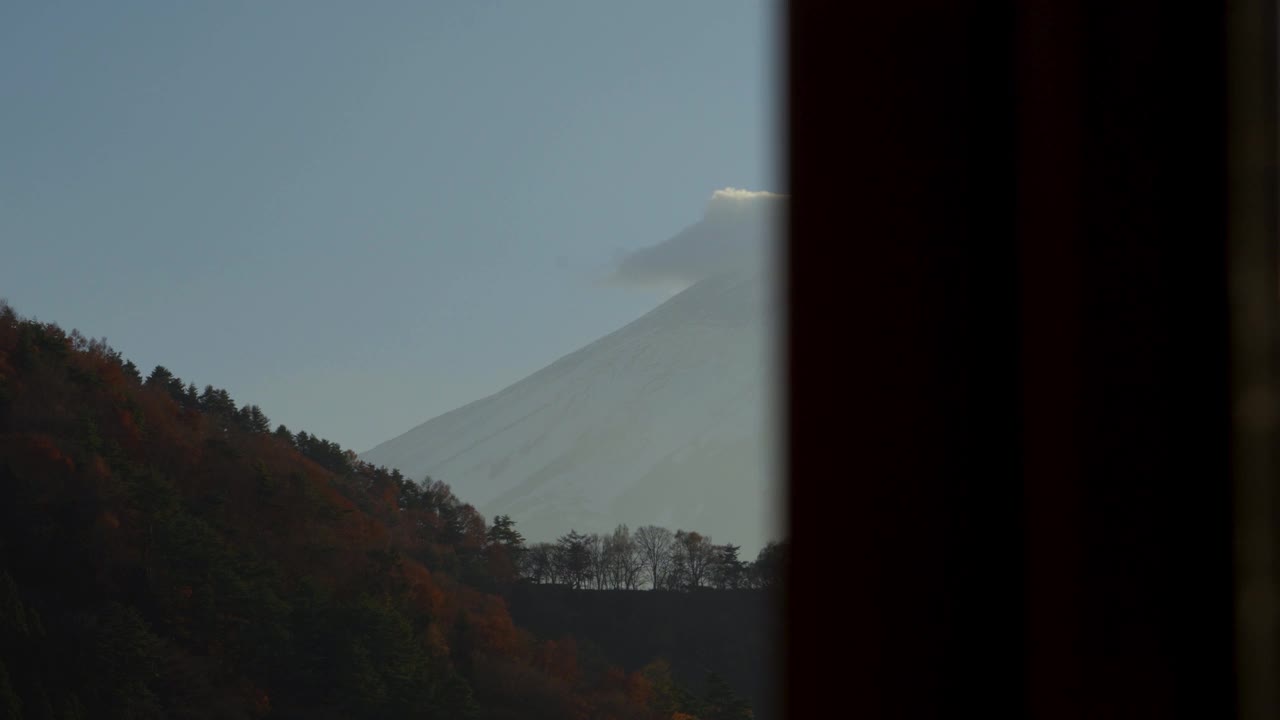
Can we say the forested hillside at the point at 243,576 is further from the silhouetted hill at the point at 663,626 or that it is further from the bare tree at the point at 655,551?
the silhouetted hill at the point at 663,626

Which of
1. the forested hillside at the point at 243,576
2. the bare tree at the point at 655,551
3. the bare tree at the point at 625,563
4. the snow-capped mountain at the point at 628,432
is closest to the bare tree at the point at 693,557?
the forested hillside at the point at 243,576

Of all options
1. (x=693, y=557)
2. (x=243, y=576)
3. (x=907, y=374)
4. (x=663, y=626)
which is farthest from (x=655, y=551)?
(x=907, y=374)

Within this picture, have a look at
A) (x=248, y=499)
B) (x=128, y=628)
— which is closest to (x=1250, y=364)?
(x=128, y=628)

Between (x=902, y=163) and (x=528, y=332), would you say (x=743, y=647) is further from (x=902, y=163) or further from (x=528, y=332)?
(x=528, y=332)

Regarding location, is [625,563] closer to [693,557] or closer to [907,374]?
[693,557]

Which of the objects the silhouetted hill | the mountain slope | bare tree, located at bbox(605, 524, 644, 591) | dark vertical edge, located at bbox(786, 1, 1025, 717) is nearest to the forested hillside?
bare tree, located at bbox(605, 524, 644, 591)

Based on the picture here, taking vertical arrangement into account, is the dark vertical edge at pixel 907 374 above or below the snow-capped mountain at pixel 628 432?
below

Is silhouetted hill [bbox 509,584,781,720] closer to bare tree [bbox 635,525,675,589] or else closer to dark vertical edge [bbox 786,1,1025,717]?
bare tree [bbox 635,525,675,589]
